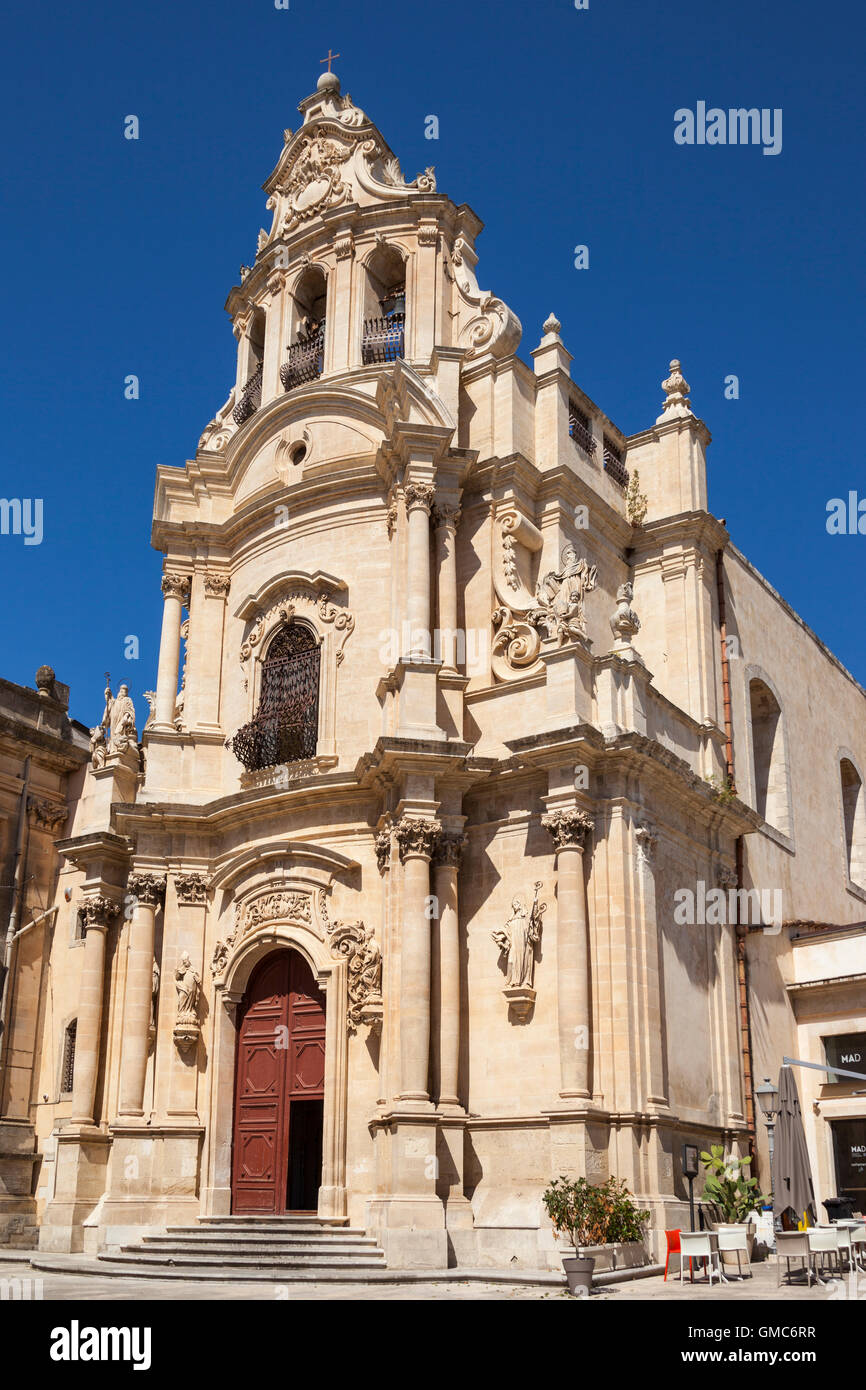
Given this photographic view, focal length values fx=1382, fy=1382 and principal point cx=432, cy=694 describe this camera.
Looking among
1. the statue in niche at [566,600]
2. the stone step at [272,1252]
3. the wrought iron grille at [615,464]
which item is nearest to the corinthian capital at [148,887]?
the stone step at [272,1252]

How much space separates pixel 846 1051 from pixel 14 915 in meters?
17.0

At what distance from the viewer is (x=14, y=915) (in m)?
29.1

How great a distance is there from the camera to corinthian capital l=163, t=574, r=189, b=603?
2627cm

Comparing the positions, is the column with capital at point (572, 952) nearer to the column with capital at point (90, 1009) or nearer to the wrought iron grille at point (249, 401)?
the column with capital at point (90, 1009)

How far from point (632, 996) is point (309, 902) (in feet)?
17.8

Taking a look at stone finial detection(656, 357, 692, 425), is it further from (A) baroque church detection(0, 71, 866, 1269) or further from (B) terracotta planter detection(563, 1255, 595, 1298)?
(B) terracotta planter detection(563, 1255, 595, 1298)

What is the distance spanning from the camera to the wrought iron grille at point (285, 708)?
23.2m

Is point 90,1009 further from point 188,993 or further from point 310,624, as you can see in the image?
point 310,624

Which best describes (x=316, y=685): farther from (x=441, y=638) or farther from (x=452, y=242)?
(x=452, y=242)

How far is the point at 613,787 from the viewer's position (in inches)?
798

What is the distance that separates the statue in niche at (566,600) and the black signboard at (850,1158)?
35.2ft

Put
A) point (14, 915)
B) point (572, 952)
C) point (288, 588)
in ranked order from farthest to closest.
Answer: point (14, 915) → point (288, 588) → point (572, 952)

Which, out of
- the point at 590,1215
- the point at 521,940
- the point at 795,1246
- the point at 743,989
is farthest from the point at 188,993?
the point at 795,1246

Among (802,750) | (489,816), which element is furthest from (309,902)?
(802,750)
